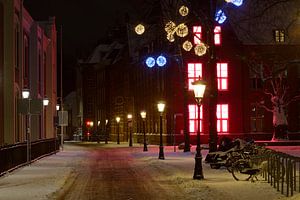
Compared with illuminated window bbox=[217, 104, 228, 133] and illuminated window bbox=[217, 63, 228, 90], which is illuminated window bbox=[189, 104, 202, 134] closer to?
illuminated window bbox=[217, 104, 228, 133]

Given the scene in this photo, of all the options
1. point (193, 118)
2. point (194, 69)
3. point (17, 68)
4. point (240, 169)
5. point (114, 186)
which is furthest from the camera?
point (194, 69)

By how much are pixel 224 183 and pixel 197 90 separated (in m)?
4.30

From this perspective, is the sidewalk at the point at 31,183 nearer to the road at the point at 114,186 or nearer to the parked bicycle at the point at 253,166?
the road at the point at 114,186

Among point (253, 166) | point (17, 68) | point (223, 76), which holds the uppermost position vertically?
point (223, 76)

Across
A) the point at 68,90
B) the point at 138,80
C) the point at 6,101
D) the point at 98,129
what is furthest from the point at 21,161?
the point at 68,90

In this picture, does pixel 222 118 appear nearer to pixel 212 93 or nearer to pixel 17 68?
pixel 17 68

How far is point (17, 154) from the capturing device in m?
30.4

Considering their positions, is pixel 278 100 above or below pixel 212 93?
above

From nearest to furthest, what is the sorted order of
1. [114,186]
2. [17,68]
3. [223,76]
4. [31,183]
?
1. [114,186]
2. [31,183]
3. [17,68]
4. [223,76]

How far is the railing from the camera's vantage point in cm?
2628

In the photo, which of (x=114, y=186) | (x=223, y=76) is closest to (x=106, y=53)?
(x=223, y=76)

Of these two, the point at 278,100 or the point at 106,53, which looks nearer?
the point at 278,100

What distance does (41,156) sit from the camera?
42188mm

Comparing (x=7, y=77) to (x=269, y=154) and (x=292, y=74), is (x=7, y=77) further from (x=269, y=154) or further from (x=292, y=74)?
(x=292, y=74)
